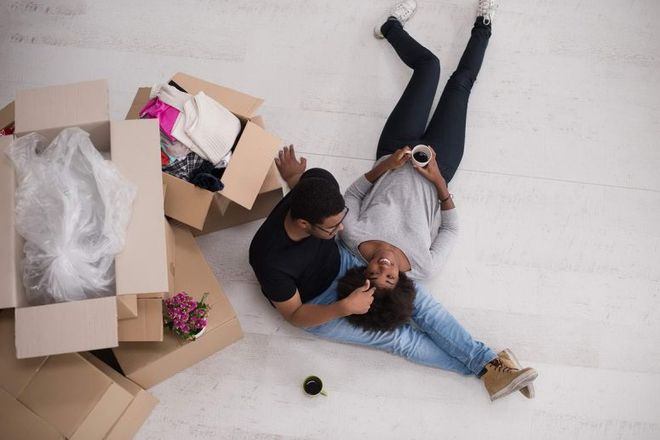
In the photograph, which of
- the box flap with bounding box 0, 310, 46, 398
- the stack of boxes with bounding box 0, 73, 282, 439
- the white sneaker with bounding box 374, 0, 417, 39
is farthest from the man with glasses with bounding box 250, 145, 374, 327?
the white sneaker with bounding box 374, 0, 417, 39

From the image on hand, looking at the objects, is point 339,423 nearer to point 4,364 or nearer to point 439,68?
point 4,364

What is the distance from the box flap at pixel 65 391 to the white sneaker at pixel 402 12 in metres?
1.72

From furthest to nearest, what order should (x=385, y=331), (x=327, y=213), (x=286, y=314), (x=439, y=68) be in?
(x=439, y=68)
(x=385, y=331)
(x=286, y=314)
(x=327, y=213)

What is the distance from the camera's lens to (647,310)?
2100 millimetres

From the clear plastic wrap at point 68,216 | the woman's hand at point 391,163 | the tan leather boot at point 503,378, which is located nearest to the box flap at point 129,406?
the clear plastic wrap at point 68,216

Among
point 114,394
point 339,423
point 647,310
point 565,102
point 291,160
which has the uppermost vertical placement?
point 565,102

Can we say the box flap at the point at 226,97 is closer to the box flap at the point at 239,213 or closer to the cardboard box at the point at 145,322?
the box flap at the point at 239,213

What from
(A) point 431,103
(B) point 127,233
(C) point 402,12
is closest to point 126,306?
(B) point 127,233

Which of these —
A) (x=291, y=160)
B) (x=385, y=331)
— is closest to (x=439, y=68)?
(x=291, y=160)

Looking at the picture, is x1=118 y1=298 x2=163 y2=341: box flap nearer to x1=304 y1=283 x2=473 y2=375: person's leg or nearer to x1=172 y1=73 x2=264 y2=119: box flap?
x1=304 y1=283 x2=473 y2=375: person's leg

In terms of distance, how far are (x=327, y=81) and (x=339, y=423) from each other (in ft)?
4.52

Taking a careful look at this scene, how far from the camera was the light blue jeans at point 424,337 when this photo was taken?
1.92 meters

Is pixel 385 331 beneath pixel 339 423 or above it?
above

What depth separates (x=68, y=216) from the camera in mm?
1447
